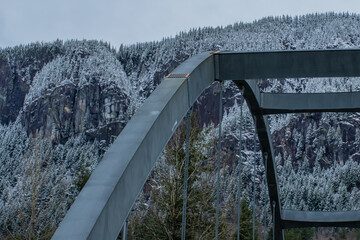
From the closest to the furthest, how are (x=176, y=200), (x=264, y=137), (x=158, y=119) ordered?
1. (x=158, y=119)
2. (x=264, y=137)
3. (x=176, y=200)

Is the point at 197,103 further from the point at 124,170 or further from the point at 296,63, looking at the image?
the point at 124,170

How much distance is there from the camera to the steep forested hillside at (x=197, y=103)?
129750mm

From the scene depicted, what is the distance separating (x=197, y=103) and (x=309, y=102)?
444ft

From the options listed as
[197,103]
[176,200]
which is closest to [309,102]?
[176,200]

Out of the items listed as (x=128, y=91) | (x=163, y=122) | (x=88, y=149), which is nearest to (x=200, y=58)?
(x=163, y=122)

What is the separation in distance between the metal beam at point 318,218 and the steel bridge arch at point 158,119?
8402 millimetres

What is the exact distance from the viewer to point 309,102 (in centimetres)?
1098

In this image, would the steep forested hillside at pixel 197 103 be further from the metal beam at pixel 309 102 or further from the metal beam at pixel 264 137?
the metal beam at pixel 309 102

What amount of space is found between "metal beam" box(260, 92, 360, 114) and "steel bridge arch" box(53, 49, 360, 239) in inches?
46.6

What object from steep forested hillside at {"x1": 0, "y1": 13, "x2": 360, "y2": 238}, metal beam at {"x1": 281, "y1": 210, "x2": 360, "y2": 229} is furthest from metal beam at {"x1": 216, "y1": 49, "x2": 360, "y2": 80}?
steep forested hillside at {"x1": 0, "y1": 13, "x2": 360, "y2": 238}

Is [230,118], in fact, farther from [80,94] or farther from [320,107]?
[320,107]

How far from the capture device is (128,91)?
165 metres

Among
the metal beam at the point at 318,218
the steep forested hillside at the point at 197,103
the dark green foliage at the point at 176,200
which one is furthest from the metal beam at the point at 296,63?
the steep forested hillside at the point at 197,103

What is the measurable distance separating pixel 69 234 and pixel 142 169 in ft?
3.00
